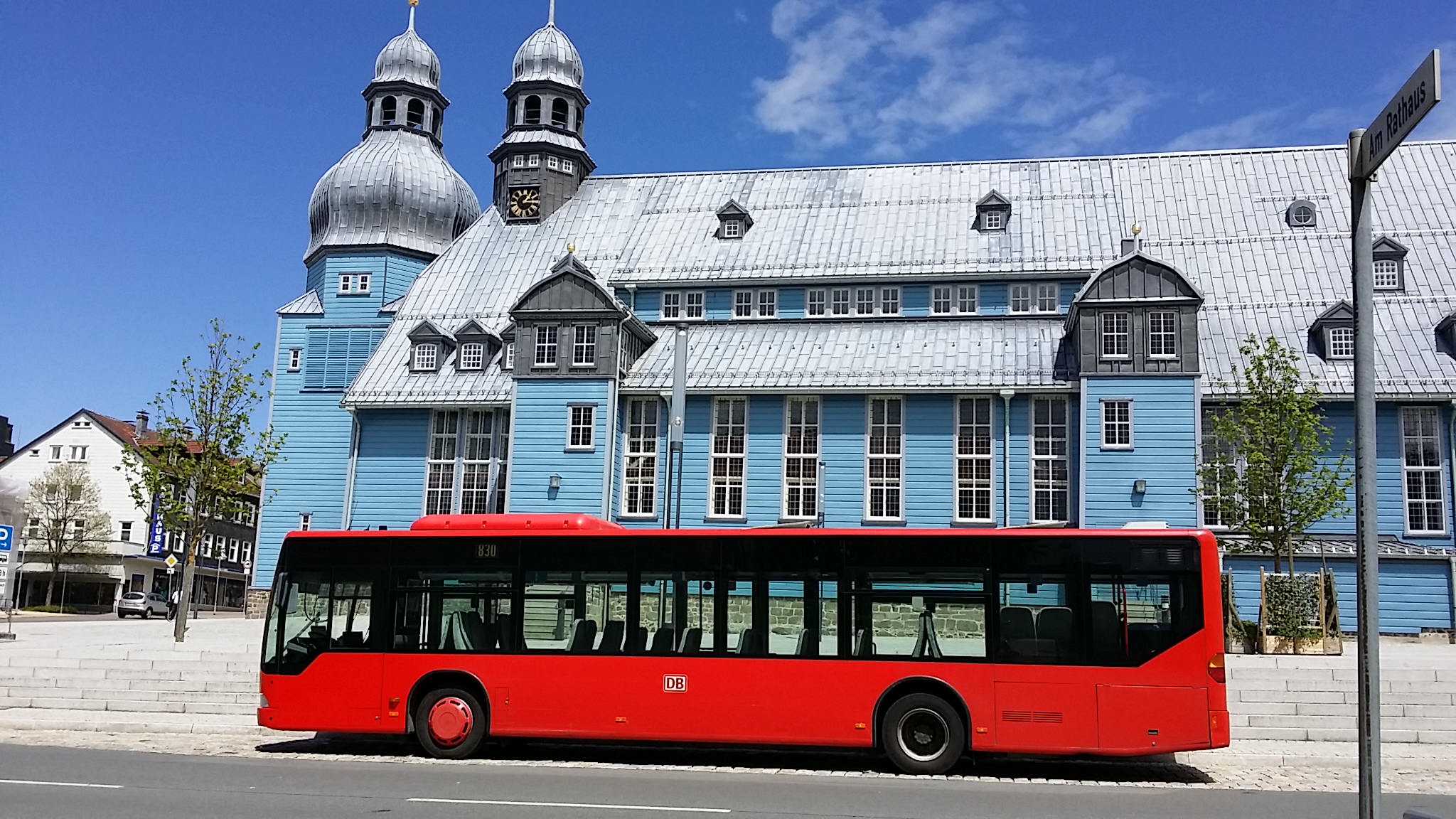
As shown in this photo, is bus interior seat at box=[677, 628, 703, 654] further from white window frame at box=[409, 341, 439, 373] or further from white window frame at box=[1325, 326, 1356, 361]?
white window frame at box=[409, 341, 439, 373]

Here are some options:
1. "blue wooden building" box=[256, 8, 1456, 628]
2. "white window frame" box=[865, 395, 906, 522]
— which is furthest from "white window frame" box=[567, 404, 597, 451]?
"white window frame" box=[865, 395, 906, 522]

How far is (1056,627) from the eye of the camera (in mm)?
15070

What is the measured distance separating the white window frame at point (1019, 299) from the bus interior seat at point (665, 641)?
28413 mm

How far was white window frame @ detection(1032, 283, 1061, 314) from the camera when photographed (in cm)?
4159

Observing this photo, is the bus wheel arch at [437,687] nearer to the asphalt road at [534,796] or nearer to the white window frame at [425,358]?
the asphalt road at [534,796]

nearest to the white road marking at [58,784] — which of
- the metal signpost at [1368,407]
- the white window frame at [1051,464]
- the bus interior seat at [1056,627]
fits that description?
the bus interior seat at [1056,627]

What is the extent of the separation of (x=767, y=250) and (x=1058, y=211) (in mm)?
10422

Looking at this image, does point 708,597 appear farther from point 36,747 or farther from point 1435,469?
point 1435,469

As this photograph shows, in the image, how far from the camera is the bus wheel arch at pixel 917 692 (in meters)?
15.1

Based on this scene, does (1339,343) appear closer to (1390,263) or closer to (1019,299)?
(1390,263)

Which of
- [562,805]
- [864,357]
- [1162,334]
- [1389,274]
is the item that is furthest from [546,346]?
[562,805]

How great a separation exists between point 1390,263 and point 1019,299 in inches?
458

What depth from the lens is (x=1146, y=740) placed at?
574 inches

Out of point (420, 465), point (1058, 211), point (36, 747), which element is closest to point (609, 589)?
point (36, 747)
